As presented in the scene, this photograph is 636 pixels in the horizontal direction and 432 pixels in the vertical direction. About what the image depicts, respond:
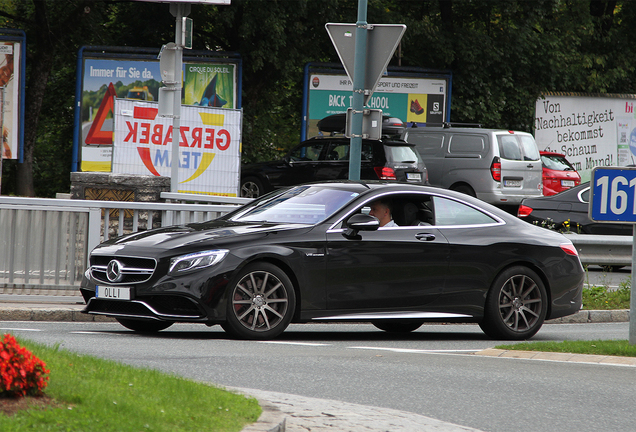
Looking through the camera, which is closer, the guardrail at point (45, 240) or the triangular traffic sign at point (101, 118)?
the guardrail at point (45, 240)

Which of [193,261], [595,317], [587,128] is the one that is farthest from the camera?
[587,128]

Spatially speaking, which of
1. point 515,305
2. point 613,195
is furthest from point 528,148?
point 613,195

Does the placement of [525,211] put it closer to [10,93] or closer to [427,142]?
[427,142]

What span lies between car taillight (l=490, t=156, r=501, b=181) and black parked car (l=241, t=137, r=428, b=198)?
2.12 metres

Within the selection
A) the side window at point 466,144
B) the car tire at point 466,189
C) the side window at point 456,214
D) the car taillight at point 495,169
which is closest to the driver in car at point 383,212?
the side window at point 456,214

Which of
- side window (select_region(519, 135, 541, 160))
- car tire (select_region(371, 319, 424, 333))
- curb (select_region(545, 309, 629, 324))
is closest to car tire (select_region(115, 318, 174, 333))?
car tire (select_region(371, 319, 424, 333))

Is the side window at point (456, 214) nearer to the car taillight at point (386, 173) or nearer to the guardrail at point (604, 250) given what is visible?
the guardrail at point (604, 250)

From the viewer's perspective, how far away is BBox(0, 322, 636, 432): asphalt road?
6277 millimetres

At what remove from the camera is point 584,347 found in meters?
9.09

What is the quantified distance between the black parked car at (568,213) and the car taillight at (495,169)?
20.3 ft

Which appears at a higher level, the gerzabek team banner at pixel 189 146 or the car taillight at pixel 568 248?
the gerzabek team banner at pixel 189 146

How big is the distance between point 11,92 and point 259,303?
17.1 meters

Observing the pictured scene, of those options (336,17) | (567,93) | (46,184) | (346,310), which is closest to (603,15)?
(567,93)

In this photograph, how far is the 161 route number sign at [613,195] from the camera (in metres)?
8.88
